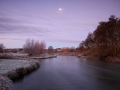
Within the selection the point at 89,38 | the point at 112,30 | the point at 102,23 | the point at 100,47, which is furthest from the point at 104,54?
the point at 89,38

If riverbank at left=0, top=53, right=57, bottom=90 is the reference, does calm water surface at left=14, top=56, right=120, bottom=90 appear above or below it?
below

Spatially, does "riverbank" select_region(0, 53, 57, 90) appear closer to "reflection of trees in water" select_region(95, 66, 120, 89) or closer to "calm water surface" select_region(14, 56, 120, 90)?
"calm water surface" select_region(14, 56, 120, 90)

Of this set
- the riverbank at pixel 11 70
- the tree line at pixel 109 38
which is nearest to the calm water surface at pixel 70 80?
the riverbank at pixel 11 70

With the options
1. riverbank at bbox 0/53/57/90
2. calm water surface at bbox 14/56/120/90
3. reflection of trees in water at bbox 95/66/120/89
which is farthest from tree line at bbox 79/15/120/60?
riverbank at bbox 0/53/57/90

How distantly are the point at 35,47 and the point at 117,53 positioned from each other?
1536 inches

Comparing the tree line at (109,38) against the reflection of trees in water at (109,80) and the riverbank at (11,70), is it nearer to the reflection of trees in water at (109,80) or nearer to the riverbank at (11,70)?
the reflection of trees in water at (109,80)

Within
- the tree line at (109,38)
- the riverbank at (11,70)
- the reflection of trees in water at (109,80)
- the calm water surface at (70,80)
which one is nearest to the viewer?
the riverbank at (11,70)

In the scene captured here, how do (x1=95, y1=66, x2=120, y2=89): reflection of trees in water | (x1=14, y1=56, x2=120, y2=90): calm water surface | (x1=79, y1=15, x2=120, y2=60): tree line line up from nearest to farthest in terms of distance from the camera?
(x1=14, y1=56, x2=120, y2=90): calm water surface < (x1=95, y1=66, x2=120, y2=89): reflection of trees in water < (x1=79, y1=15, x2=120, y2=60): tree line

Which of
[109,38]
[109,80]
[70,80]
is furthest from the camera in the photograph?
[109,38]

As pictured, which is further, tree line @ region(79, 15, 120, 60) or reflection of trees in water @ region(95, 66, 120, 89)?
tree line @ region(79, 15, 120, 60)

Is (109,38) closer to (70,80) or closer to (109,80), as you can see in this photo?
(109,80)

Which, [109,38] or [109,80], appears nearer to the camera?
[109,80]

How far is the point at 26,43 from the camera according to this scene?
55.5 metres

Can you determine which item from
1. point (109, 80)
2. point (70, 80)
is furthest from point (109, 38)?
point (70, 80)
